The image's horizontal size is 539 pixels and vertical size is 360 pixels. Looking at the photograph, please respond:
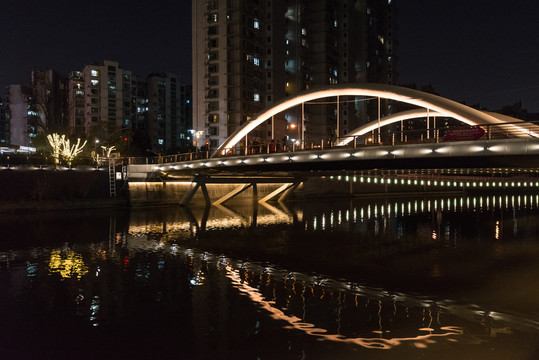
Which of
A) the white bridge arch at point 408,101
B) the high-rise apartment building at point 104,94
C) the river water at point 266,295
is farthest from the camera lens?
the high-rise apartment building at point 104,94

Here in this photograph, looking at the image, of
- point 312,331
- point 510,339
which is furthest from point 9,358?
point 510,339

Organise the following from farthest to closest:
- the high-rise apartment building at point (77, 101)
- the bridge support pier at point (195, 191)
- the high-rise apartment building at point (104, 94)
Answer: the high-rise apartment building at point (77, 101)
the high-rise apartment building at point (104, 94)
the bridge support pier at point (195, 191)

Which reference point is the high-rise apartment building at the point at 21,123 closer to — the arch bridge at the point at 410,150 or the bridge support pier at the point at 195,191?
the bridge support pier at the point at 195,191

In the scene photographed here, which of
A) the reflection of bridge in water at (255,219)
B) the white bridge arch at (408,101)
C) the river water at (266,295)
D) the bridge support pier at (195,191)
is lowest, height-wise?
the river water at (266,295)

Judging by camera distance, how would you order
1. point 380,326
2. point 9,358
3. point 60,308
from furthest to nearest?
point 60,308 < point 380,326 < point 9,358

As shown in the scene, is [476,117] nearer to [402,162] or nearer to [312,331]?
[402,162]

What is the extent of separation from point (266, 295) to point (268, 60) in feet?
231

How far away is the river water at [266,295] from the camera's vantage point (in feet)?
31.0

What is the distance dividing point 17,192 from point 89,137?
29.1m

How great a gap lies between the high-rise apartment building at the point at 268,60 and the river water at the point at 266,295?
129ft

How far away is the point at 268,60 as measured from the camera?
3095 inches

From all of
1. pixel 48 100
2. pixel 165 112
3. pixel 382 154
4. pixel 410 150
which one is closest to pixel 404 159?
pixel 410 150

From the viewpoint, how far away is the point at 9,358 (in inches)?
351

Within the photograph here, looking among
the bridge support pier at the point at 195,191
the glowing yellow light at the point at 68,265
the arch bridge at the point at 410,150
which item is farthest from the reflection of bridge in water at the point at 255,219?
the glowing yellow light at the point at 68,265
